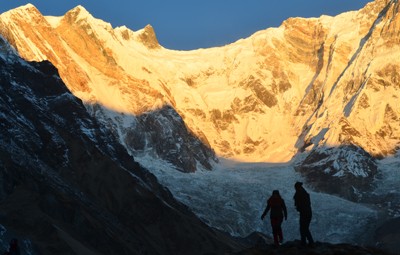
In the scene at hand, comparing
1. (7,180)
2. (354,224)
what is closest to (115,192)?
(7,180)

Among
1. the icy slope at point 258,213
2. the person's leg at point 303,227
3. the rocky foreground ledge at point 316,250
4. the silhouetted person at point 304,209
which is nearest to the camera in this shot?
the rocky foreground ledge at point 316,250

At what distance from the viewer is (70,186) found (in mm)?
151875

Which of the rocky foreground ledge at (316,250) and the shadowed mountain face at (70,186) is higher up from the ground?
the shadowed mountain face at (70,186)

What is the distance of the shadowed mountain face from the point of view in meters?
128

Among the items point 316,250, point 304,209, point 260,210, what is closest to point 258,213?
point 260,210

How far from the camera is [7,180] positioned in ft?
432

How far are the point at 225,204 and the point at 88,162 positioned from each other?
3676cm

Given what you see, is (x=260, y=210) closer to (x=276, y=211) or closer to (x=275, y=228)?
(x=275, y=228)

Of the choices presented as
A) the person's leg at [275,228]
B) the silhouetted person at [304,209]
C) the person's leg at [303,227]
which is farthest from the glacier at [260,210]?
the person's leg at [303,227]

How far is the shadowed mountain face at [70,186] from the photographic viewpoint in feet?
421

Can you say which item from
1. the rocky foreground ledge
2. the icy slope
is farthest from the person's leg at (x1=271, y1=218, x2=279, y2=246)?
the icy slope

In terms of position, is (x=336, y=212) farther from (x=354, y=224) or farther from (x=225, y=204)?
(x=225, y=204)

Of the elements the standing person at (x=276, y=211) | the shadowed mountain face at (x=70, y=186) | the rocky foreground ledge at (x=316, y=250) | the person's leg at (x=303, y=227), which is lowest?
the rocky foreground ledge at (x=316, y=250)

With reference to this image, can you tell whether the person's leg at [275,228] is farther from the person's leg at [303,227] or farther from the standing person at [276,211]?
the person's leg at [303,227]
